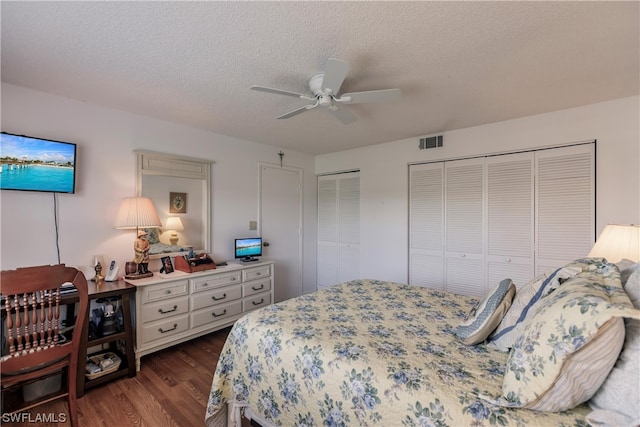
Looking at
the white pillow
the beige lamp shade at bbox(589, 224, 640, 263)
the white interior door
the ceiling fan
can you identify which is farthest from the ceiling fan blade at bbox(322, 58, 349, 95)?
the white interior door

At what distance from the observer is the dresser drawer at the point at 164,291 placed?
254 centimetres

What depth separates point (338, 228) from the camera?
15.3 feet

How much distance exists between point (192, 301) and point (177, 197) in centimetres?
116

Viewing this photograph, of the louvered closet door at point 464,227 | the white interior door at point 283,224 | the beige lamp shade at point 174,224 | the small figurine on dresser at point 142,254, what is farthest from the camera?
the white interior door at point 283,224

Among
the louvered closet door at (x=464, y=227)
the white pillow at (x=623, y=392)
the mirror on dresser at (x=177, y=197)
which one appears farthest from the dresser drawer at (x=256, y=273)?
the white pillow at (x=623, y=392)

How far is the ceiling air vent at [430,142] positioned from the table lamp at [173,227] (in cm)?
311

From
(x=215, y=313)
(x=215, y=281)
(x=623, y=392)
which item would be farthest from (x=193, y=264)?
(x=623, y=392)

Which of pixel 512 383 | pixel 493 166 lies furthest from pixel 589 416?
pixel 493 166

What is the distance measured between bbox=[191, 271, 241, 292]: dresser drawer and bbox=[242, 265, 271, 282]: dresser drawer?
80mm

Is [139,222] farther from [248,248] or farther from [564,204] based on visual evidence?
[564,204]

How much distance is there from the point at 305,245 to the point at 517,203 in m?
3.00

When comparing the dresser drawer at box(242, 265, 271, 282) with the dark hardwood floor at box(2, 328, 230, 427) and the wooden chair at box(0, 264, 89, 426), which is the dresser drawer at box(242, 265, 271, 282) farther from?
the wooden chair at box(0, 264, 89, 426)

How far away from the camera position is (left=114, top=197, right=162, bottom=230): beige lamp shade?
2.58 metres

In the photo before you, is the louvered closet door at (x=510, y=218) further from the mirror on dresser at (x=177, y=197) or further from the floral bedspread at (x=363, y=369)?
the mirror on dresser at (x=177, y=197)
